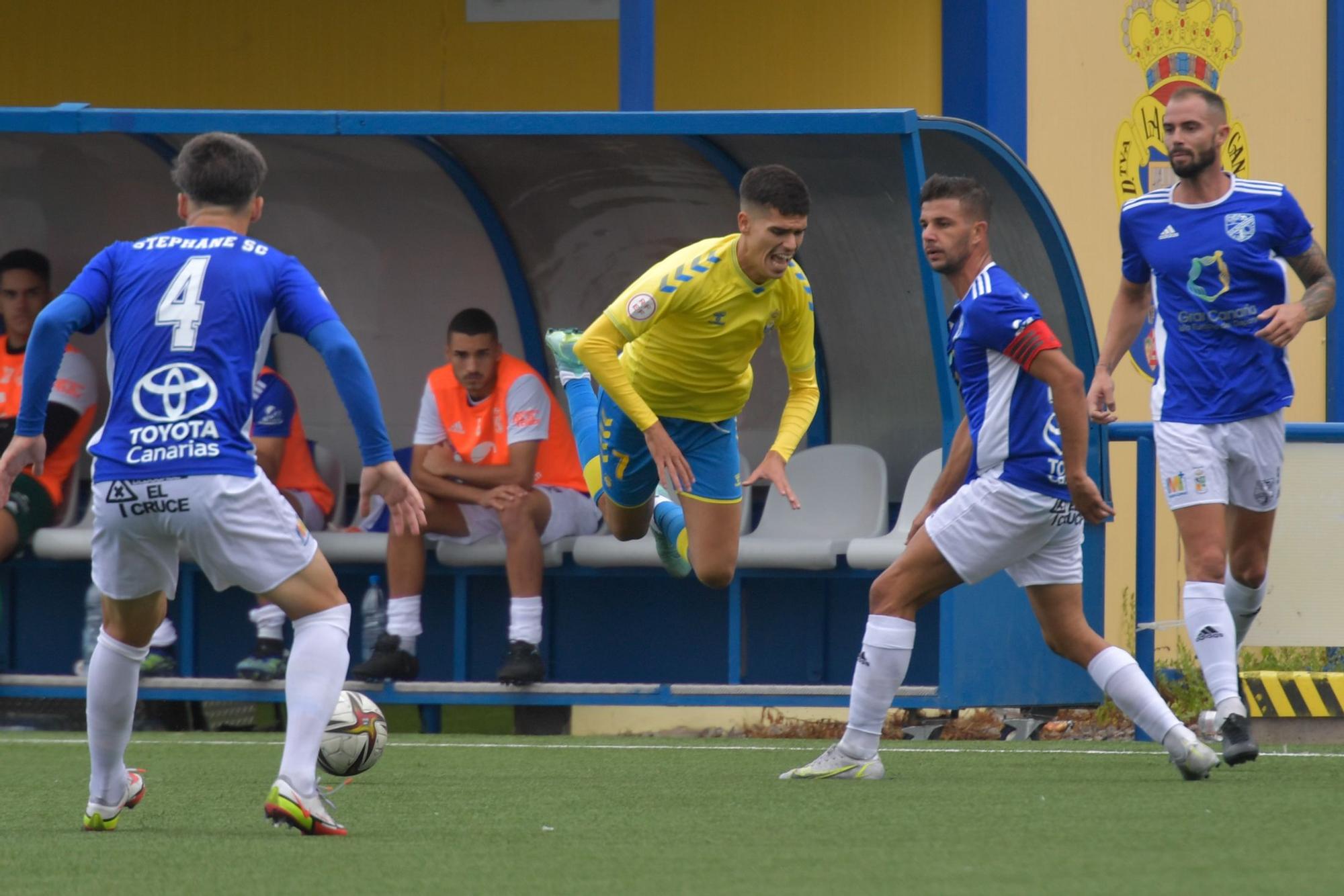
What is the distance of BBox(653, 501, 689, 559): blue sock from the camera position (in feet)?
27.3

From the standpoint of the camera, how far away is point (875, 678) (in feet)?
20.7

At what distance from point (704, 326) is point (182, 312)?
3142mm

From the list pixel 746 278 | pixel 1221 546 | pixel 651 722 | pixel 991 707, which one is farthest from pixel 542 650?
pixel 1221 546

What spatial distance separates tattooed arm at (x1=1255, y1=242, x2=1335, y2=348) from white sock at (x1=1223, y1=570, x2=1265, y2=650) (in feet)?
3.01

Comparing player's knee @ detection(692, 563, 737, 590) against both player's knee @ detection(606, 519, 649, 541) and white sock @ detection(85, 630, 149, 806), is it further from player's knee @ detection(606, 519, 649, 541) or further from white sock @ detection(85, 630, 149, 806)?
white sock @ detection(85, 630, 149, 806)

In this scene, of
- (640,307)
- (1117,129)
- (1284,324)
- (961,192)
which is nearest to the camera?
A: (961,192)

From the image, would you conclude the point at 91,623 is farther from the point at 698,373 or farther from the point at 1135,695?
the point at 1135,695

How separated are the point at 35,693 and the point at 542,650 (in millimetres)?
2263

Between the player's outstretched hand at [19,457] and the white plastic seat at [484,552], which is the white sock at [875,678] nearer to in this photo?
the player's outstretched hand at [19,457]

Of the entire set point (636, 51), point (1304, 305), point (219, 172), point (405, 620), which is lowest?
point (405, 620)

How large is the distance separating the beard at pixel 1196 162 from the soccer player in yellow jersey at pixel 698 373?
1.23m

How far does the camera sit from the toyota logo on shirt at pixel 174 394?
193 inches

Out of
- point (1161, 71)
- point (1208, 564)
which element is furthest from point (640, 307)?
point (1161, 71)

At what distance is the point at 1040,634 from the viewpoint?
923 centimetres
